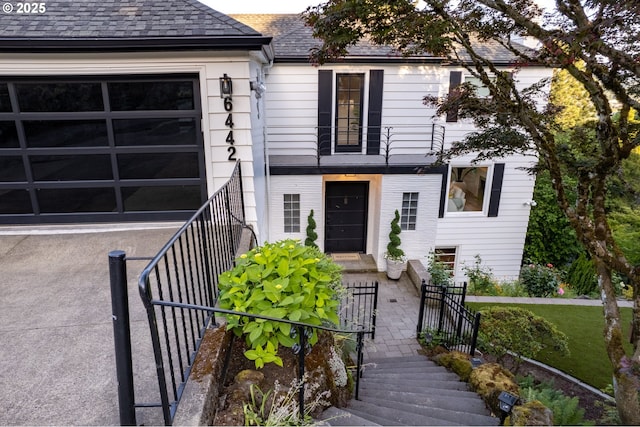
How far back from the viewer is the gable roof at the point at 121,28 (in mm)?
4809

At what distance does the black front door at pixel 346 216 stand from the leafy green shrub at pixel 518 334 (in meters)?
4.94

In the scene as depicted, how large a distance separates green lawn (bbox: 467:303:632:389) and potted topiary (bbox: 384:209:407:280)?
1927 millimetres

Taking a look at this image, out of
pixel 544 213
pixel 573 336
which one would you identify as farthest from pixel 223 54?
pixel 544 213

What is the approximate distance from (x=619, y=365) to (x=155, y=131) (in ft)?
22.6

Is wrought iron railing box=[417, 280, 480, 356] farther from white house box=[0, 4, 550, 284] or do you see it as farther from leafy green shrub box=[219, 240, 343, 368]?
leafy green shrub box=[219, 240, 343, 368]

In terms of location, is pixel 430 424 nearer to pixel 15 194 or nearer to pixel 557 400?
pixel 557 400

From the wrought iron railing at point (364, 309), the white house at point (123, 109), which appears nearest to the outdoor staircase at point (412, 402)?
the wrought iron railing at point (364, 309)

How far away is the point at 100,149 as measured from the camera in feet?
18.2

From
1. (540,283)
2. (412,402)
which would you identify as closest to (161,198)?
(412,402)

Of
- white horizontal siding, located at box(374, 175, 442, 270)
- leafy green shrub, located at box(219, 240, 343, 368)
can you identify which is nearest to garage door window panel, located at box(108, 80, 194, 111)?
leafy green shrub, located at box(219, 240, 343, 368)

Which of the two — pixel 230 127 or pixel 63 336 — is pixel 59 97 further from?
pixel 63 336

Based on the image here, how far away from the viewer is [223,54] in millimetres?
5152

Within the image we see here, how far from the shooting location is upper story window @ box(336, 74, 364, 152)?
30.9 feet

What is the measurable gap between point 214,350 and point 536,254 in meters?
13.1
